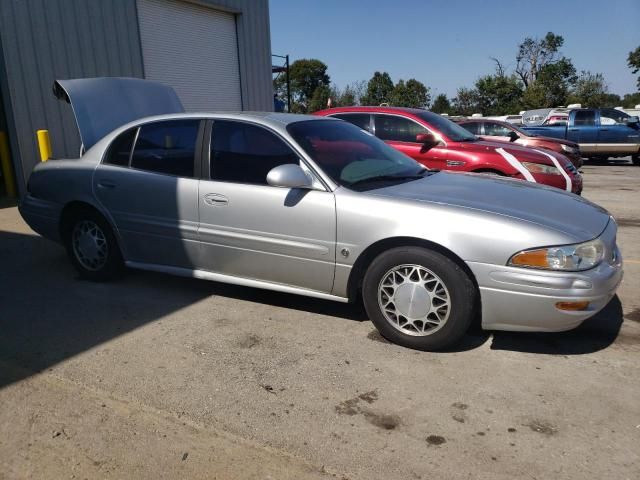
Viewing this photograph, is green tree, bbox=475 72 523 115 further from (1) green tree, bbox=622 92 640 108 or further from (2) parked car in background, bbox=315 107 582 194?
(2) parked car in background, bbox=315 107 582 194

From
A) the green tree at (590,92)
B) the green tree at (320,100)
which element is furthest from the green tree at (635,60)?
the green tree at (320,100)

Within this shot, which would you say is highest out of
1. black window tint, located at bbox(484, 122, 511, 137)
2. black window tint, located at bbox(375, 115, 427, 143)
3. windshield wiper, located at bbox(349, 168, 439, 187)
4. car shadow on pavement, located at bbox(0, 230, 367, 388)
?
black window tint, located at bbox(375, 115, 427, 143)

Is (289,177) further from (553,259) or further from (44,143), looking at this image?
Result: (44,143)

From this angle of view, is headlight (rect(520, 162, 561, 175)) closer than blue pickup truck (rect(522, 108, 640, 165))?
Yes

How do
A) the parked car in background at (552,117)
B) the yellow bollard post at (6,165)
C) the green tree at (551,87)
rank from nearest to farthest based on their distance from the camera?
the yellow bollard post at (6,165) → the parked car in background at (552,117) → the green tree at (551,87)

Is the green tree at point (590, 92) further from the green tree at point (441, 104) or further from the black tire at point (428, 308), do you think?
the black tire at point (428, 308)

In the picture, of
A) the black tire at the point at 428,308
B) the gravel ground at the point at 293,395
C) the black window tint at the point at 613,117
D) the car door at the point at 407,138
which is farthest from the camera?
the black window tint at the point at 613,117

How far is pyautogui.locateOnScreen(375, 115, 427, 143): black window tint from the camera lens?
24.9 feet

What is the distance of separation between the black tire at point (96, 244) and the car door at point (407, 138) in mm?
4190

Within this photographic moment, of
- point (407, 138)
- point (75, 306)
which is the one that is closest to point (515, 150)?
point (407, 138)

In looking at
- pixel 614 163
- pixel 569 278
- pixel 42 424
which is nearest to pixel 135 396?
pixel 42 424

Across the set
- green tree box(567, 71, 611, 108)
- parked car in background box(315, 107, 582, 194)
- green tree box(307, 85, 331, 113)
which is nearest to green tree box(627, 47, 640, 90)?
green tree box(567, 71, 611, 108)

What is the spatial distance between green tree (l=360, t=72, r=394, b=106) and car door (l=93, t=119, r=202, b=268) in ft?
141

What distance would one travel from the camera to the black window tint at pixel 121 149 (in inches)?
182
